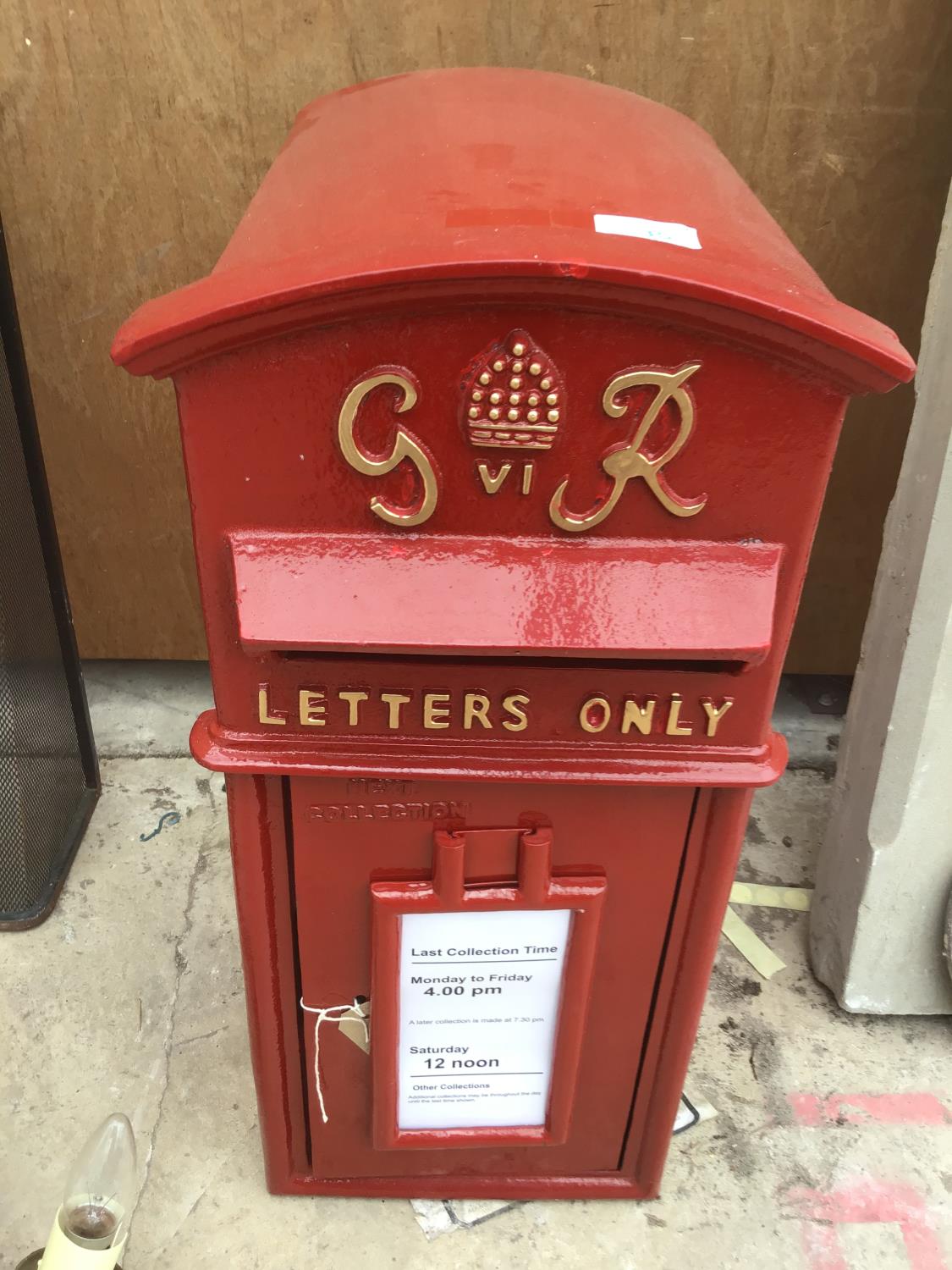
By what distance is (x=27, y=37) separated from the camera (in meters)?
1.87

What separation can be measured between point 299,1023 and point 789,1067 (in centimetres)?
98

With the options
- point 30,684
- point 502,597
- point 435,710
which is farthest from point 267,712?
point 30,684

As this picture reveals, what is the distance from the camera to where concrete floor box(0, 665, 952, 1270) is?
60.7 inches

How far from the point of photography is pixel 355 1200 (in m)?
1.60

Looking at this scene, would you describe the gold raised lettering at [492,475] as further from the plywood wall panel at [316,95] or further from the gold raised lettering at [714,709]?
the plywood wall panel at [316,95]

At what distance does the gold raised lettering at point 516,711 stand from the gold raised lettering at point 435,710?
2.6 inches

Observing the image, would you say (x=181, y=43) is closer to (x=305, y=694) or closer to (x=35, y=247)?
(x=35, y=247)

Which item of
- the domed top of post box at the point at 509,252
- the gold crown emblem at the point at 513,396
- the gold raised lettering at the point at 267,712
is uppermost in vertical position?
the domed top of post box at the point at 509,252

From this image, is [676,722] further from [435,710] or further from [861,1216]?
[861,1216]

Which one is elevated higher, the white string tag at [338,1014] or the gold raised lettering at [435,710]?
the gold raised lettering at [435,710]

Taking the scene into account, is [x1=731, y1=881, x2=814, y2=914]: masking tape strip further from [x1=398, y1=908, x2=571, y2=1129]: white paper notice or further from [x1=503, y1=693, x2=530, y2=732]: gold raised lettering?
[x1=503, y1=693, x2=530, y2=732]: gold raised lettering

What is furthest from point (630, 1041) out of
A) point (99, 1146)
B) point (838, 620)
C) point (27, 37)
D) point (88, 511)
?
point (27, 37)

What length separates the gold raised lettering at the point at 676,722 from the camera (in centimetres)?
107

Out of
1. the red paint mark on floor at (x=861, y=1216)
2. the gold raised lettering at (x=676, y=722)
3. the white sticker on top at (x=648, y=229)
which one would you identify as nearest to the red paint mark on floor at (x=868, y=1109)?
the red paint mark on floor at (x=861, y=1216)
